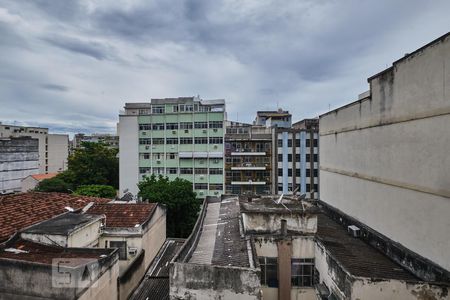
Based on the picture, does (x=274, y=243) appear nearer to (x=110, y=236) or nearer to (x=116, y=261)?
(x=116, y=261)

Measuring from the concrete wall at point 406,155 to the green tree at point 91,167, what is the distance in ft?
116

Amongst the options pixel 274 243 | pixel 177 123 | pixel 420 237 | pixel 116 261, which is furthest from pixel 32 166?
pixel 420 237

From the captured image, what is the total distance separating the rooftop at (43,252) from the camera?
1058 cm

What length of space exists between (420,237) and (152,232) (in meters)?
14.0

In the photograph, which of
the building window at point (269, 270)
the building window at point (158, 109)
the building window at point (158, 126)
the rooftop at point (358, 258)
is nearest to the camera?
the rooftop at point (358, 258)

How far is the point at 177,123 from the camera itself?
126 feet

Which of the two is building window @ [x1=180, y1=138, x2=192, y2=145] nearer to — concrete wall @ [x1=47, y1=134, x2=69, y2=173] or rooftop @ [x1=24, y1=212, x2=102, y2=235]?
rooftop @ [x1=24, y1=212, x2=102, y2=235]

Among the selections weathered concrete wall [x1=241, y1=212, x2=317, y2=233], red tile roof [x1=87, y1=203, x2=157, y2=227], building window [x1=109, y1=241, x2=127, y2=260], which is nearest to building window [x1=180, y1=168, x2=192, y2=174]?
red tile roof [x1=87, y1=203, x2=157, y2=227]

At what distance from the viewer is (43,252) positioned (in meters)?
11.5

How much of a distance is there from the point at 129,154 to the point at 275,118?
1011 inches

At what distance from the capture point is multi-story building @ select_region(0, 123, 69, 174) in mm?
58656

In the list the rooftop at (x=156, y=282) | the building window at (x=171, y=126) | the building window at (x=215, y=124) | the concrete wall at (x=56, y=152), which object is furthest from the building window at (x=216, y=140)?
the concrete wall at (x=56, y=152)

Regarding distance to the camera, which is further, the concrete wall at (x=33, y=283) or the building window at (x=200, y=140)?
the building window at (x=200, y=140)

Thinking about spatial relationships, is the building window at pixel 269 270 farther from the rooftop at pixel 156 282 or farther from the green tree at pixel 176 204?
the green tree at pixel 176 204
